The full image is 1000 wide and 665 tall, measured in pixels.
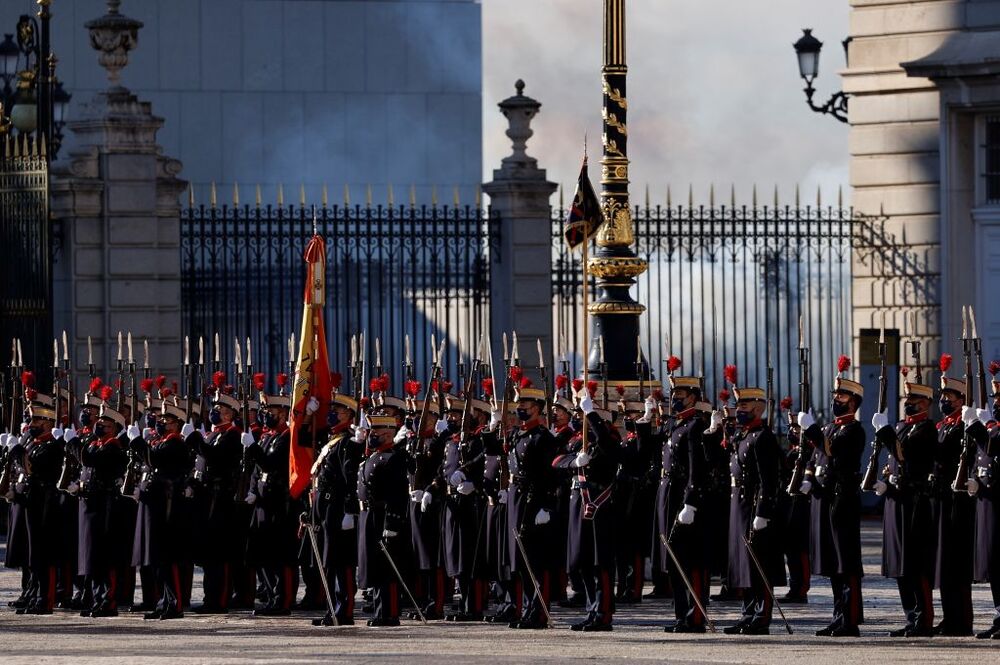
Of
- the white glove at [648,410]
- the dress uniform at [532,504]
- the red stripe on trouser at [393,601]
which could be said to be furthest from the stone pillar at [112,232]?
the dress uniform at [532,504]

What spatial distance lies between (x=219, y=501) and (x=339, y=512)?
1.23 m

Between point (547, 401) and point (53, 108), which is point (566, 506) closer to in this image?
point (547, 401)

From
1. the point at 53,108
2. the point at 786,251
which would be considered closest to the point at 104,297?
the point at 53,108

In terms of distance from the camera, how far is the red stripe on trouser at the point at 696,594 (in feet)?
50.8

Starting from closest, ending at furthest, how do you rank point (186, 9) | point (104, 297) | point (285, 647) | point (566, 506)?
1. point (285, 647)
2. point (566, 506)
3. point (104, 297)
4. point (186, 9)

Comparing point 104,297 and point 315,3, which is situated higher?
point 315,3

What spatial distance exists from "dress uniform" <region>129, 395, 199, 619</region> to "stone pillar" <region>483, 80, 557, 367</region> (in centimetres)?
776

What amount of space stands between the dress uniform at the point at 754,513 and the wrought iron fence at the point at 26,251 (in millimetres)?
8981

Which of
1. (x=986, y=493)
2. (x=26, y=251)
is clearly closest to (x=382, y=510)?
(x=986, y=493)

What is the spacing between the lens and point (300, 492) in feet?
54.9

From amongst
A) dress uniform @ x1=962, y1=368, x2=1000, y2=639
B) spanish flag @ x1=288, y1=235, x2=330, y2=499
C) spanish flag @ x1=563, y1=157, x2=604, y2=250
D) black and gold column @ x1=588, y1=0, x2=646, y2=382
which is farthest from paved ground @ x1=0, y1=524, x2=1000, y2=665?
black and gold column @ x1=588, y1=0, x2=646, y2=382

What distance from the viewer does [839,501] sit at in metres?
15.3

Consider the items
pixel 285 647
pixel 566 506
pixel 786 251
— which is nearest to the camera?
pixel 285 647

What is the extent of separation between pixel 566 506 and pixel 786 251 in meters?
9.90
